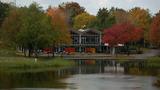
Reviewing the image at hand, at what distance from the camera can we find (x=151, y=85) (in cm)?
5112

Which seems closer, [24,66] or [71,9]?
[24,66]

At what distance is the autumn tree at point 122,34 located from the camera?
393 feet

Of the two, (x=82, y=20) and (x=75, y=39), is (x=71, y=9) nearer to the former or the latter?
(x=82, y=20)

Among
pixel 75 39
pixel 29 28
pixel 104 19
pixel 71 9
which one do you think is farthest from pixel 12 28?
pixel 71 9

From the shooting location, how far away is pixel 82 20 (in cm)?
15600

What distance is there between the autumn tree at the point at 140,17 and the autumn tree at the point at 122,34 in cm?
1221

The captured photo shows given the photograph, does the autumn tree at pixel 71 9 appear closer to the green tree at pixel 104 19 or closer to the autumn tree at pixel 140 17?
the green tree at pixel 104 19

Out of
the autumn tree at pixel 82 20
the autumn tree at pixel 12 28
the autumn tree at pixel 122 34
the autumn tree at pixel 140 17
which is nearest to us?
the autumn tree at pixel 12 28

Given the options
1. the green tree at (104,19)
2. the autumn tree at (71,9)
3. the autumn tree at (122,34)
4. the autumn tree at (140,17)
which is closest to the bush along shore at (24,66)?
the autumn tree at (122,34)

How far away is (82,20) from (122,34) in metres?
37.1

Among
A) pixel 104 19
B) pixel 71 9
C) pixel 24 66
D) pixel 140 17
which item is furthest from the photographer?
pixel 71 9

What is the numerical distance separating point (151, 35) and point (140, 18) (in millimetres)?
33597

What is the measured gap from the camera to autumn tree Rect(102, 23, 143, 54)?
393ft

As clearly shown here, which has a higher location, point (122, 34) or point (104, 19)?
point (104, 19)
